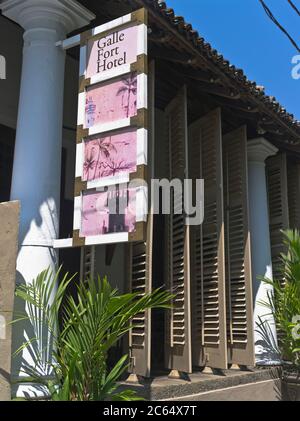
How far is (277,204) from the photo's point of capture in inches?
372

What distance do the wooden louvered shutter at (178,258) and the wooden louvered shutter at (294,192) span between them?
3898 millimetres

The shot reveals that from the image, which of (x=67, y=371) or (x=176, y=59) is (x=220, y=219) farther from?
(x=67, y=371)

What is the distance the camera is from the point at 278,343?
7.96 metres

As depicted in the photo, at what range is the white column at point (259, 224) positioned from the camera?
8.24m

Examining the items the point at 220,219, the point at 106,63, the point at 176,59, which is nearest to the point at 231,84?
the point at 176,59

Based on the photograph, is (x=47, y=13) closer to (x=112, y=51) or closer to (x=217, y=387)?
(x=112, y=51)

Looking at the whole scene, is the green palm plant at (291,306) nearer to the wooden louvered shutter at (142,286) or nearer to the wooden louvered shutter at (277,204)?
the wooden louvered shutter at (277,204)

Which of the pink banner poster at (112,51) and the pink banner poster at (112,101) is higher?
the pink banner poster at (112,51)

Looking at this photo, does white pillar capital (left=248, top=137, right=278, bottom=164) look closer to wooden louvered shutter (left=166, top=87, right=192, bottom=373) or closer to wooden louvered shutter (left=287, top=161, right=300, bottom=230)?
wooden louvered shutter (left=287, top=161, right=300, bottom=230)

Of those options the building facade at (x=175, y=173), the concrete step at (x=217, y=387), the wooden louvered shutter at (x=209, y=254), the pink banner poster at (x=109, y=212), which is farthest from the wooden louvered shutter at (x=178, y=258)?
the pink banner poster at (x=109, y=212)

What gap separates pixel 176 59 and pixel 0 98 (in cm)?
221

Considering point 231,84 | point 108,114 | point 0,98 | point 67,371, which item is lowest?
point 67,371

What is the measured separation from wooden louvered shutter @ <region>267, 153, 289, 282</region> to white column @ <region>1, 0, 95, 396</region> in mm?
5362

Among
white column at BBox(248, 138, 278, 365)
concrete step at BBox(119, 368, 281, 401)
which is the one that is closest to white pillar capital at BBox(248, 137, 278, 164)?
white column at BBox(248, 138, 278, 365)
